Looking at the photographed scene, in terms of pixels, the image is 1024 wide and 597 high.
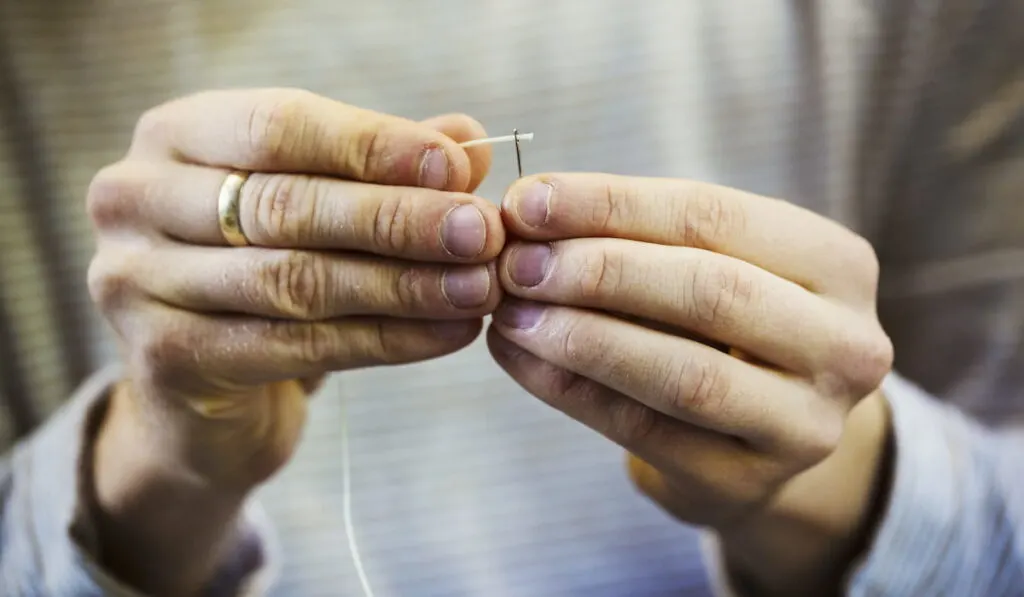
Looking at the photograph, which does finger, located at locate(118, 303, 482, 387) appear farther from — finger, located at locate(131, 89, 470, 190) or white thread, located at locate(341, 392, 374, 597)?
white thread, located at locate(341, 392, 374, 597)

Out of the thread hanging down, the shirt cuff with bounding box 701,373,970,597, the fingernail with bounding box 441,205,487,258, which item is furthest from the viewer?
the thread hanging down

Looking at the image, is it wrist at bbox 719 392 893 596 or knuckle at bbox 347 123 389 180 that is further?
wrist at bbox 719 392 893 596

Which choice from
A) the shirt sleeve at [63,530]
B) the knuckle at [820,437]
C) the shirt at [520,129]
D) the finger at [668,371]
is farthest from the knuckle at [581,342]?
the shirt sleeve at [63,530]

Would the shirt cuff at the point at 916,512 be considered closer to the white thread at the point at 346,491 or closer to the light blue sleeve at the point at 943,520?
the light blue sleeve at the point at 943,520

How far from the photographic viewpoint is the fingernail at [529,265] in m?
0.37

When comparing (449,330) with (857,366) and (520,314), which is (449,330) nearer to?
(520,314)

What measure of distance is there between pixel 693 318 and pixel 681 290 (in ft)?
0.06

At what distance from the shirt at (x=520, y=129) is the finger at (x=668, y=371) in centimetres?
22

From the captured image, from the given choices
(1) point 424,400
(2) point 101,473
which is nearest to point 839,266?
(1) point 424,400

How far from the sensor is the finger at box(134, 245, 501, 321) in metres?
0.37

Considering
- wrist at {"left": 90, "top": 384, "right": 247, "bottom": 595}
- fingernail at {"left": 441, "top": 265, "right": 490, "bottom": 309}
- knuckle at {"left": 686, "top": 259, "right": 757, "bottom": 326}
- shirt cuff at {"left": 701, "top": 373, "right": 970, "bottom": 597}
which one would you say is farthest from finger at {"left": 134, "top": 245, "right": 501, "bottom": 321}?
shirt cuff at {"left": 701, "top": 373, "right": 970, "bottom": 597}

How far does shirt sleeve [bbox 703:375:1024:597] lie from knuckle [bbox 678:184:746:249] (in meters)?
0.23

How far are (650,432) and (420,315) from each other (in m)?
0.14

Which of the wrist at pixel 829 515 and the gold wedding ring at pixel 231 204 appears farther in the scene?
the wrist at pixel 829 515
